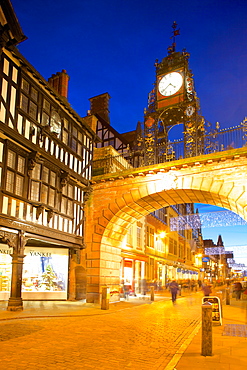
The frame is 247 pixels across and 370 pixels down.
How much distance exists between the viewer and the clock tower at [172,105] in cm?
1758

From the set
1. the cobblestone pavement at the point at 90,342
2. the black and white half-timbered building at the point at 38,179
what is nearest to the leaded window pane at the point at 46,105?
the black and white half-timbered building at the point at 38,179

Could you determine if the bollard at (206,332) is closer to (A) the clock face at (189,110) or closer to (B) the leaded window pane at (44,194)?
(B) the leaded window pane at (44,194)

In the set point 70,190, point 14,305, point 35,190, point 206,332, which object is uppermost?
point 70,190

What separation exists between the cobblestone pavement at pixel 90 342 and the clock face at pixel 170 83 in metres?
12.5

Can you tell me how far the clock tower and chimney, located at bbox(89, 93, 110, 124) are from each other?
9579 mm

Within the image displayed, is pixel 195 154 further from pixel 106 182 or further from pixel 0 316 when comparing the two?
pixel 0 316

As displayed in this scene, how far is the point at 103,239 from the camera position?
1734 cm

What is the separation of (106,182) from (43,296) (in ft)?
21.5

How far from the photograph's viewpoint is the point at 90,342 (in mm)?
7461

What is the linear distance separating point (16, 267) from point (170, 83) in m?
12.9

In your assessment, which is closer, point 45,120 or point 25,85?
point 25,85

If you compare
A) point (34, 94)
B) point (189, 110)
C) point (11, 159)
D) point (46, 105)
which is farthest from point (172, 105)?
point (11, 159)

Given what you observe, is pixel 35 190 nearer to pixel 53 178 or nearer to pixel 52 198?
pixel 52 198

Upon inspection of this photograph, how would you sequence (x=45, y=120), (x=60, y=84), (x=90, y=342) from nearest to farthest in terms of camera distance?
(x=90, y=342) < (x=45, y=120) < (x=60, y=84)
